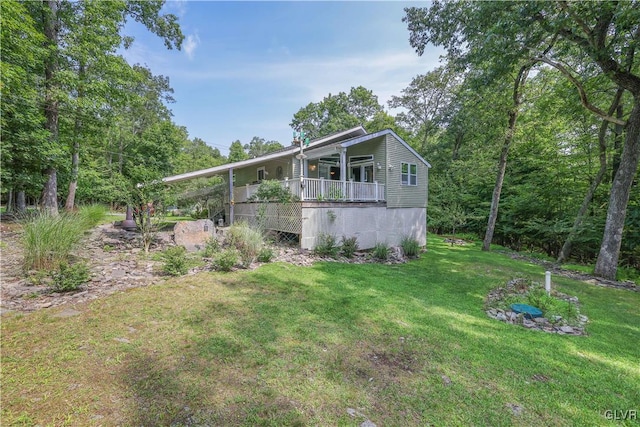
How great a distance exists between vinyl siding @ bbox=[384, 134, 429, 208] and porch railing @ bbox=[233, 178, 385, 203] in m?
0.67

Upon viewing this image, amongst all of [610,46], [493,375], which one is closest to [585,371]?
[493,375]

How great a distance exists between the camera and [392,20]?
34.3 ft

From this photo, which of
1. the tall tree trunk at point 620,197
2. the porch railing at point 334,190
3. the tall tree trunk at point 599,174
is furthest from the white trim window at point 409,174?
the tall tree trunk at point 620,197

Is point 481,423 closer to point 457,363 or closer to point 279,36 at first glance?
point 457,363

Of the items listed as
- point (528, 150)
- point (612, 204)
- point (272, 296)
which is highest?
point (528, 150)

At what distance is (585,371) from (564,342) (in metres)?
0.91

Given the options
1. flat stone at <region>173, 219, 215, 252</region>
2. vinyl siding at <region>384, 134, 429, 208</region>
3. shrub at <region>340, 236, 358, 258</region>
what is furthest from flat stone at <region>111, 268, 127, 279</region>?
vinyl siding at <region>384, 134, 429, 208</region>

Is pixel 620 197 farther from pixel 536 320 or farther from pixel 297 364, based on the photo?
pixel 297 364

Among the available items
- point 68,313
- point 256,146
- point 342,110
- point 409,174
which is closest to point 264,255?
point 68,313

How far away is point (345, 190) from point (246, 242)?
4620 mm

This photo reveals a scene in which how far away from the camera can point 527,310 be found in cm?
492

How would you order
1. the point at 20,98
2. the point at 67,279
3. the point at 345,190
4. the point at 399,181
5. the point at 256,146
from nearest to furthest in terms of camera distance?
the point at 67,279
the point at 20,98
the point at 345,190
the point at 399,181
the point at 256,146

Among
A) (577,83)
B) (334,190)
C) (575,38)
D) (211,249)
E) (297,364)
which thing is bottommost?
(297,364)

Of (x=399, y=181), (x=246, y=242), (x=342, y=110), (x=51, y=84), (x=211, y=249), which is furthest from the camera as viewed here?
(x=342, y=110)
